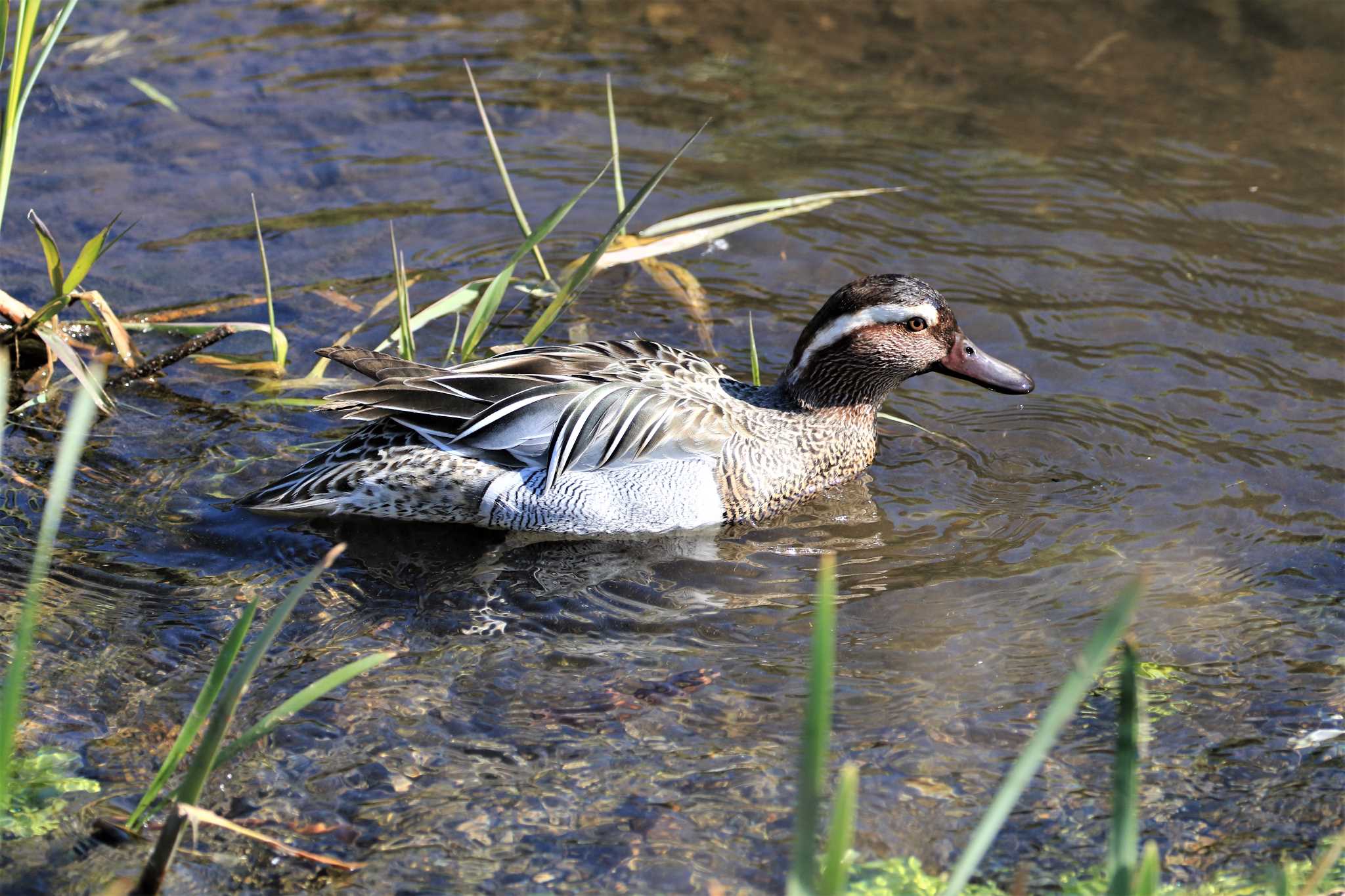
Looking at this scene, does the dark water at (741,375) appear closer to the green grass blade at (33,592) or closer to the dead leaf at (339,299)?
the dead leaf at (339,299)

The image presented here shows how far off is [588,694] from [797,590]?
113 centimetres

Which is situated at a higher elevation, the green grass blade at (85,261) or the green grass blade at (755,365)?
the green grass blade at (85,261)

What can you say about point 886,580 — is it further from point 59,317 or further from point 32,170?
point 32,170

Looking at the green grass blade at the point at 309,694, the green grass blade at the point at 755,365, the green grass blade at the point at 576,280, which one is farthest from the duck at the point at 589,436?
the green grass blade at the point at 309,694

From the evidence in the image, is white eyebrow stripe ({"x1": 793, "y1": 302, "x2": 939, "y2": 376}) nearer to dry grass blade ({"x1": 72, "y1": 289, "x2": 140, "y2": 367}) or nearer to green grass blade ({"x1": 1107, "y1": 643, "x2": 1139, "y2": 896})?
dry grass blade ({"x1": 72, "y1": 289, "x2": 140, "y2": 367})

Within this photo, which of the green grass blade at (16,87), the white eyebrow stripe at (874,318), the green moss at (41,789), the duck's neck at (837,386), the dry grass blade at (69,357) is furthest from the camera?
the duck's neck at (837,386)

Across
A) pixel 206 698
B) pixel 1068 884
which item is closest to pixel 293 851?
pixel 206 698

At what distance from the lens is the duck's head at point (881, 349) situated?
19.5 feet

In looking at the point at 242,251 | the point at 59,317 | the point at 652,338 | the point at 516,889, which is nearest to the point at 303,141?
the point at 242,251

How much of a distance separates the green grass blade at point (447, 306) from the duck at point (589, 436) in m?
0.40

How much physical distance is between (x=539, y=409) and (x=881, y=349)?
157 cm

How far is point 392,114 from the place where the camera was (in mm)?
9141

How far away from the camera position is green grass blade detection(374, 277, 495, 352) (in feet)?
20.2

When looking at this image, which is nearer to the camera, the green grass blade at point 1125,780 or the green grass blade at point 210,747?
the green grass blade at point 1125,780
